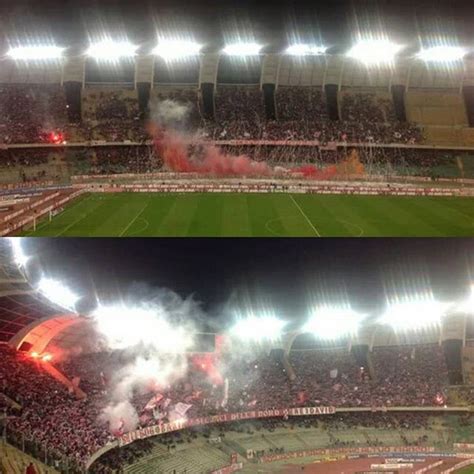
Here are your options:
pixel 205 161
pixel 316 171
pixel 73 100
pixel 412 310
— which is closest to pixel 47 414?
pixel 412 310

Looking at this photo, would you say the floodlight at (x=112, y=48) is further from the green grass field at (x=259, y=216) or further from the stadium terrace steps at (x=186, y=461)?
the stadium terrace steps at (x=186, y=461)

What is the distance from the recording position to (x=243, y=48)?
56.7m

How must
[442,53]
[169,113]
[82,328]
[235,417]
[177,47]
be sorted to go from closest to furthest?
[82,328] < [235,417] < [177,47] < [442,53] < [169,113]

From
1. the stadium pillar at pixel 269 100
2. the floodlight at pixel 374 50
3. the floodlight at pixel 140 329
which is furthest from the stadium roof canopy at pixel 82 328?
the stadium pillar at pixel 269 100

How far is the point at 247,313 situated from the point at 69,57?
1702 inches

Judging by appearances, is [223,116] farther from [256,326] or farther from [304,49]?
[256,326]

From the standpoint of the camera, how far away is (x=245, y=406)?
26578mm

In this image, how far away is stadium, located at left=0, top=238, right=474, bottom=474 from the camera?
21719 millimetres

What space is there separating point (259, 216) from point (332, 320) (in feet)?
44.5

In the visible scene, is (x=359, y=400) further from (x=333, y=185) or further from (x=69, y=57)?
(x=69, y=57)

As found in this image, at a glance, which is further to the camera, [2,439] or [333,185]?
[333,185]

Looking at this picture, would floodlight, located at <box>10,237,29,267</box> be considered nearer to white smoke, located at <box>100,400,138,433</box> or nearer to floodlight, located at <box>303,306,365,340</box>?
white smoke, located at <box>100,400,138,433</box>

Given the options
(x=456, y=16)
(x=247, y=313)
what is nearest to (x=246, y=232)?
(x=247, y=313)

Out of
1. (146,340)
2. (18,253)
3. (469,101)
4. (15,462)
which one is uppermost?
(469,101)
